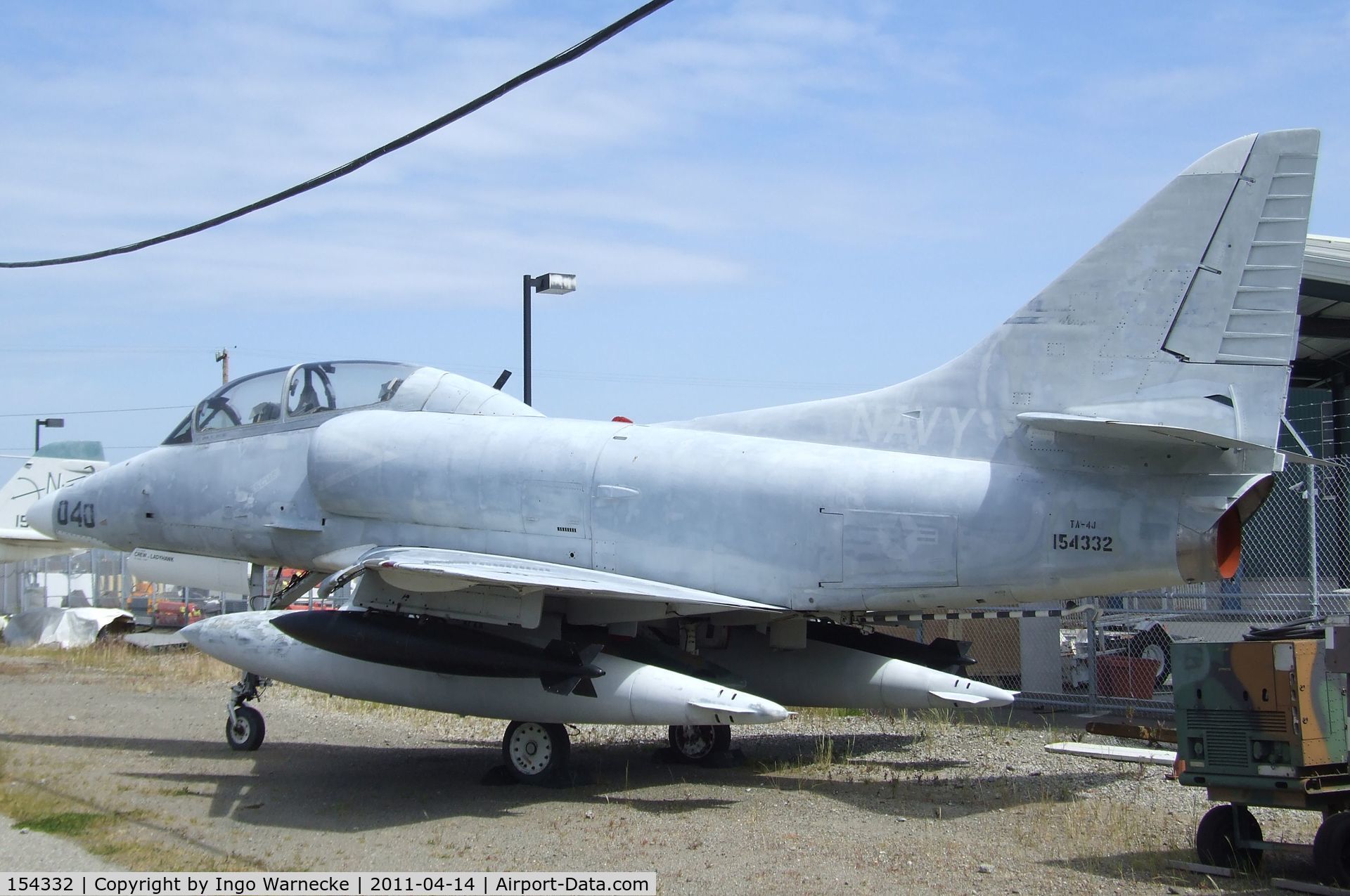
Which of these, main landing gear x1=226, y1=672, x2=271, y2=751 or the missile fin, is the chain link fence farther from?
main landing gear x1=226, y1=672, x2=271, y2=751

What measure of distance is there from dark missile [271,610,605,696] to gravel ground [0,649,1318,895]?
1.02m

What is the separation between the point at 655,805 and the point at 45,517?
8263 millimetres

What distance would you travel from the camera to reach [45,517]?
13367mm

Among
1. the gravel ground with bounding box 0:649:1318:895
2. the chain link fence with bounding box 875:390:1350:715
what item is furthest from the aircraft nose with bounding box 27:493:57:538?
the chain link fence with bounding box 875:390:1350:715

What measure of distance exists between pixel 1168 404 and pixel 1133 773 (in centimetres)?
346

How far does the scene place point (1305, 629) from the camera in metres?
6.91

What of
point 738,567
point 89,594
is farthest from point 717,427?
point 89,594

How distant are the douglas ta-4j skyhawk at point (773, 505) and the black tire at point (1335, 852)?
238 cm

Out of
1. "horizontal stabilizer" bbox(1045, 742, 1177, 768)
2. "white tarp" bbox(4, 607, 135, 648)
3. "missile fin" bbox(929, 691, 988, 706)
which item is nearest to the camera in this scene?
"horizontal stabilizer" bbox(1045, 742, 1177, 768)

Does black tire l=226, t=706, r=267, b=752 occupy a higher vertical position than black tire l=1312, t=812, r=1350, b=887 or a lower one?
lower

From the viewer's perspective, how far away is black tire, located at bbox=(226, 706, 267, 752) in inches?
468

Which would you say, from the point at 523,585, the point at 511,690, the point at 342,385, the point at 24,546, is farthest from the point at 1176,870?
the point at 24,546

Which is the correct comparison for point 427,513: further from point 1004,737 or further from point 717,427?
point 1004,737

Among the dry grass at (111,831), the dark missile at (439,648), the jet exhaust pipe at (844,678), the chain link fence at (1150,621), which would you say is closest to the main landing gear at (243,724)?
the dark missile at (439,648)
